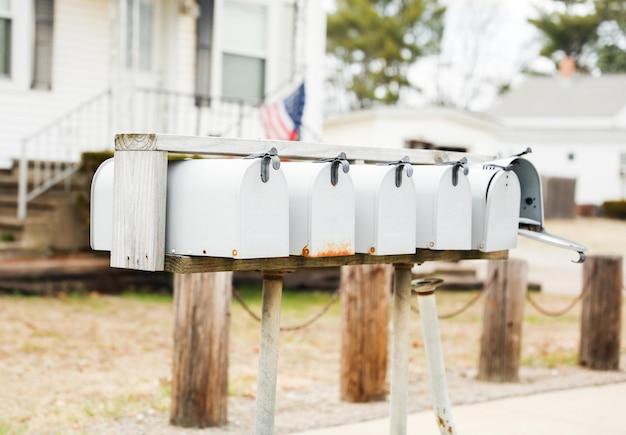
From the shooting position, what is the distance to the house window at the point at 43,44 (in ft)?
46.0

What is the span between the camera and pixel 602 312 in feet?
28.7

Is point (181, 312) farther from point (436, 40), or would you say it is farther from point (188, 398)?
point (436, 40)

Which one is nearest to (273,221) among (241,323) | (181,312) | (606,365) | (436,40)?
(181,312)

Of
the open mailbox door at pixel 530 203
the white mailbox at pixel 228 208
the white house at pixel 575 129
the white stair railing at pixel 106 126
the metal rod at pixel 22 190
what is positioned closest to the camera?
the white mailbox at pixel 228 208

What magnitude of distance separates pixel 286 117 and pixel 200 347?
728 centimetres

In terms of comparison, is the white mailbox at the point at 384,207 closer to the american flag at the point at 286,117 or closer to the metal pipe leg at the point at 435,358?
the metal pipe leg at the point at 435,358

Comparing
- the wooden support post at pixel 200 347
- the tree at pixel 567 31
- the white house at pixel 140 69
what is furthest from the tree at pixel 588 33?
the wooden support post at pixel 200 347

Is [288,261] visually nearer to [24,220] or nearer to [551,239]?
[551,239]

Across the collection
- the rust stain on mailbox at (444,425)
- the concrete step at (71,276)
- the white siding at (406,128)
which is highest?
the white siding at (406,128)

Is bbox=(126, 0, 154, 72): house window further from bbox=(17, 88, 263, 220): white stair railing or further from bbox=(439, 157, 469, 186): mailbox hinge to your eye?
bbox=(439, 157, 469, 186): mailbox hinge

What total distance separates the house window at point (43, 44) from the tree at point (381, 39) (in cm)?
3207

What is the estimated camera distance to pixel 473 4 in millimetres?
51062

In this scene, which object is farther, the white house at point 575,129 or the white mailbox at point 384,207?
the white house at point 575,129

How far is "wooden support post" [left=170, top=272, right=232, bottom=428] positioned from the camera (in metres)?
6.21
